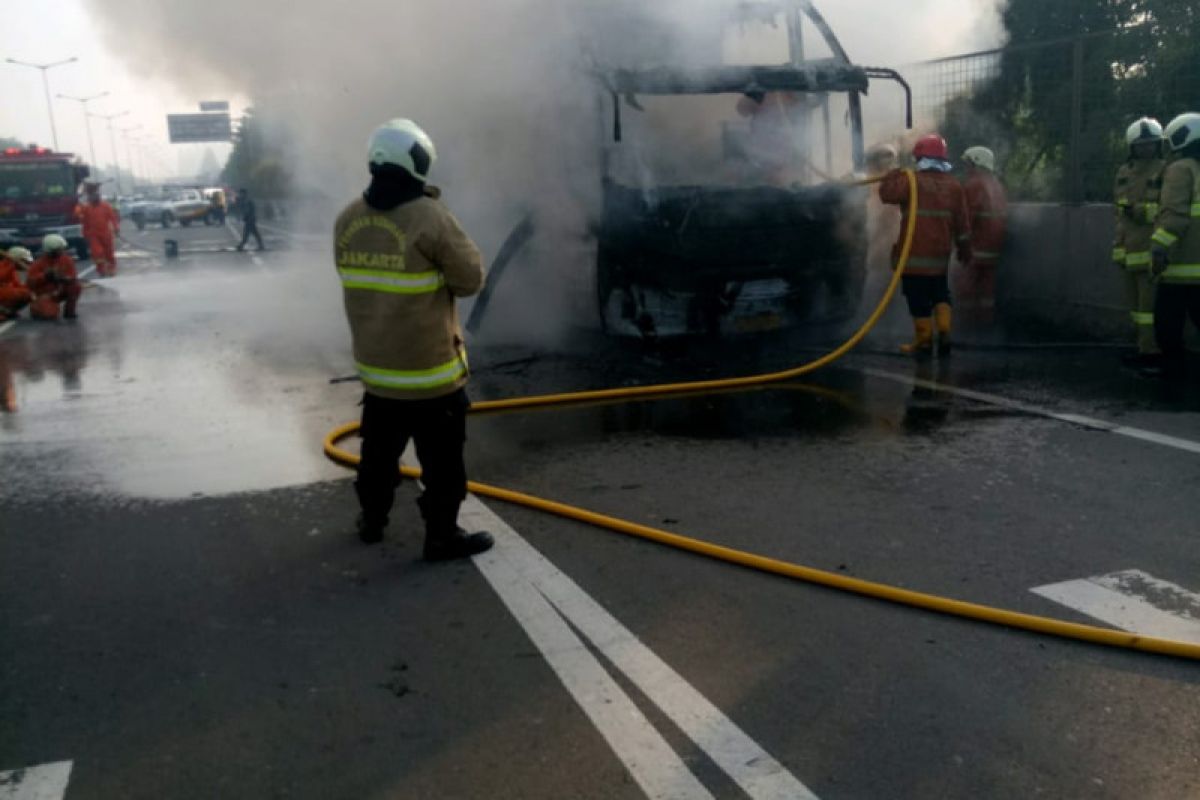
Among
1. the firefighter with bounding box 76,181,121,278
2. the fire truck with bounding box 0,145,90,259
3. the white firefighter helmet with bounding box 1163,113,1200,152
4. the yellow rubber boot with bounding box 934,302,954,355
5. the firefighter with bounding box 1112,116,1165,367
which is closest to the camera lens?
A: the white firefighter helmet with bounding box 1163,113,1200,152

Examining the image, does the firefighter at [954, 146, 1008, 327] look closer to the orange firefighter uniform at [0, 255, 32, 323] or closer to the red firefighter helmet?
the red firefighter helmet

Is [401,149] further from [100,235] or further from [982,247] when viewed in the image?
[100,235]

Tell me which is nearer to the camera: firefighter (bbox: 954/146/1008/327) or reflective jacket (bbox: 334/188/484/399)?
reflective jacket (bbox: 334/188/484/399)

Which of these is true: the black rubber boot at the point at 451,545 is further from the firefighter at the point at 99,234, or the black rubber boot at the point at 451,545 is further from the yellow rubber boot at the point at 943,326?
the firefighter at the point at 99,234

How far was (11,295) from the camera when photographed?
1312 centimetres

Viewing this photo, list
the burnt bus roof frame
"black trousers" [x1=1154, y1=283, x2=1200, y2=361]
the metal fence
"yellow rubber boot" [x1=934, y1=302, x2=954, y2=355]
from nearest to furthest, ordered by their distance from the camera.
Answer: "black trousers" [x1=1154, y1=283, x2=1200, y2=361]
the burnt bus roof frame
"yellow rubber boot" [x1=934, y1=302, x2=954, y2=355]
the metal fence

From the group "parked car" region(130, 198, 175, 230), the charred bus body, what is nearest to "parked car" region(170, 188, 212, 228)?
"parked car" region(130, 198, 175, 230)

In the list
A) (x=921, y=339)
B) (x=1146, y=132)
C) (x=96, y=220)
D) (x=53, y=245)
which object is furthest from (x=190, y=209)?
(x=1146, y=132)

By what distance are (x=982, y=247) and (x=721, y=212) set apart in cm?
352

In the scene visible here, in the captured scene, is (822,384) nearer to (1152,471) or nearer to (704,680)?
(1152,471)

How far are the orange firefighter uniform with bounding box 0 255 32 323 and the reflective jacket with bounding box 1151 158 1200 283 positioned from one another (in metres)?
12.2

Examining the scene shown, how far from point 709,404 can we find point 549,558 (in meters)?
2.92

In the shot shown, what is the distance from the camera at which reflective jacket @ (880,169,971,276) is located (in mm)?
8094

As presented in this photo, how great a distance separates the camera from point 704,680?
323 centimetres
